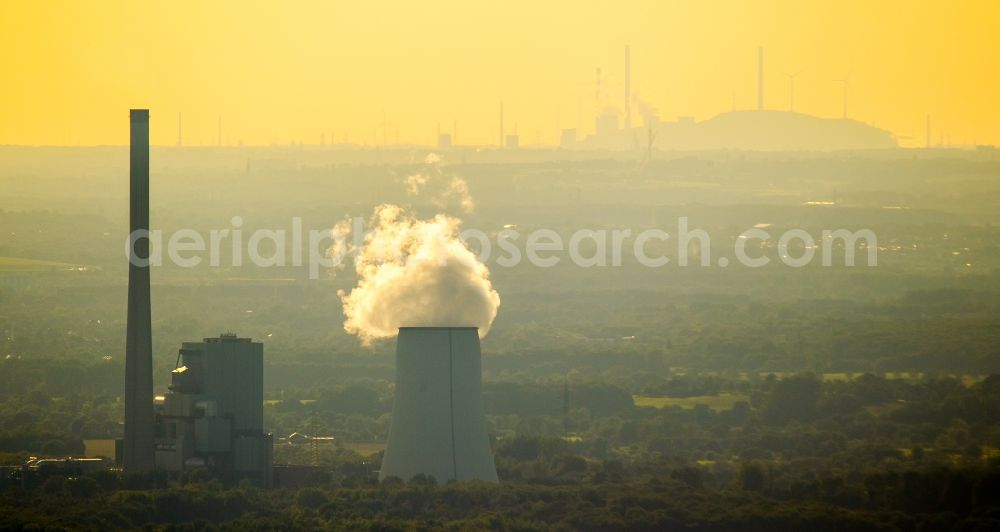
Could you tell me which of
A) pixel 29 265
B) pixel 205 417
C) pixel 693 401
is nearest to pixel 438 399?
pixel 205 417

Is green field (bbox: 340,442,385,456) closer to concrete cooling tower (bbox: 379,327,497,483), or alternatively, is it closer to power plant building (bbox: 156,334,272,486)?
power plant building (bbox: 156,334,272,486)

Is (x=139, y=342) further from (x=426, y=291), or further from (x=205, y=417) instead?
(x=426, y=291)

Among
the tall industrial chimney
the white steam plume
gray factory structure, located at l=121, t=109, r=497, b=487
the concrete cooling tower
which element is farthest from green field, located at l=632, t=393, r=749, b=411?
the concrete cooling tower

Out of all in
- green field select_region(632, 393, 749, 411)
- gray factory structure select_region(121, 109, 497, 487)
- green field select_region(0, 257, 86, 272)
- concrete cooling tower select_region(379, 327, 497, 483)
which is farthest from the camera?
green field select_region(0, 257, 86, 272)

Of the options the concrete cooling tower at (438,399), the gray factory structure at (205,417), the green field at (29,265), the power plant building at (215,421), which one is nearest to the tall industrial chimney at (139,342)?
the gray factory structure at (205,417)

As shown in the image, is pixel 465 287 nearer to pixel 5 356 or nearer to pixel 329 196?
pixel 5 356

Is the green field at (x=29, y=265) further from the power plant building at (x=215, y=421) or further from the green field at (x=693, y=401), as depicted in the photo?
the power plant building at (x=215, y=421)

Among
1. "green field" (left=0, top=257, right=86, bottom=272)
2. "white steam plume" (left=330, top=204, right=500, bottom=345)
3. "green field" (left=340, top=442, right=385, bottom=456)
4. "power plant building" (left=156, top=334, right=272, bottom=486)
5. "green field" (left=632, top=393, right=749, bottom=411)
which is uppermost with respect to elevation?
"green field" (left=0, top=257, right=86, bottom=272)
